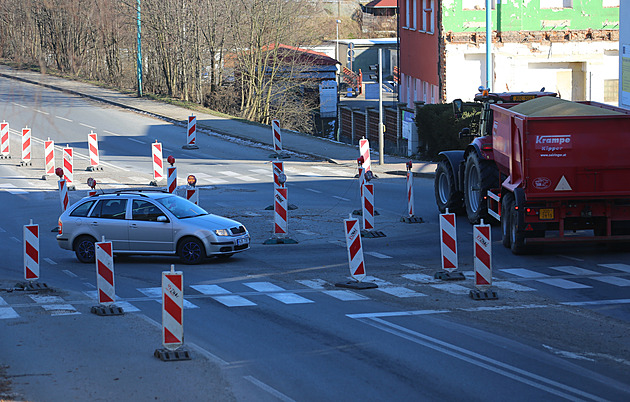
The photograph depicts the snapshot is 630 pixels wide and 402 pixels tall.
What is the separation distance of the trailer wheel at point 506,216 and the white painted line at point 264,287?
5021 millimetres

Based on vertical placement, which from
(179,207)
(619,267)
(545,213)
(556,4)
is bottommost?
(619,267)

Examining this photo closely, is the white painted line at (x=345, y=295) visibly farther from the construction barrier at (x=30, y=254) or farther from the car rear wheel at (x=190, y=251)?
the construction barrier at (x=30, y=254)

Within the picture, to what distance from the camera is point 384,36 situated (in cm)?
9731

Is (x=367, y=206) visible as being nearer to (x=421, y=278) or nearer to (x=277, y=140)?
(x=421, y=278)

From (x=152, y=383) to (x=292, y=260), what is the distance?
8291mm

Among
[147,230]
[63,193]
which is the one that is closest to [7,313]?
[147,230]

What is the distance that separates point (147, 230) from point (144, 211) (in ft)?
1.40

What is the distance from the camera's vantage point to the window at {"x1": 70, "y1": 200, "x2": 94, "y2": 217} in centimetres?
1731

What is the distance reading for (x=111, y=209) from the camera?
1722cm

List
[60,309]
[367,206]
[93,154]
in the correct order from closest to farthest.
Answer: [60,309], [367,206], [93,154]

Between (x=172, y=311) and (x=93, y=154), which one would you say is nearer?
(x=172, y=311)

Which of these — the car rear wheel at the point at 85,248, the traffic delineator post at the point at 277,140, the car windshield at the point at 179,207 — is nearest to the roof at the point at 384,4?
the traffic delineator post at the point at 277,140

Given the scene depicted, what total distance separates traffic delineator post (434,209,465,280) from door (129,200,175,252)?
5.19 meters

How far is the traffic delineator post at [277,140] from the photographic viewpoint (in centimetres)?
3203
